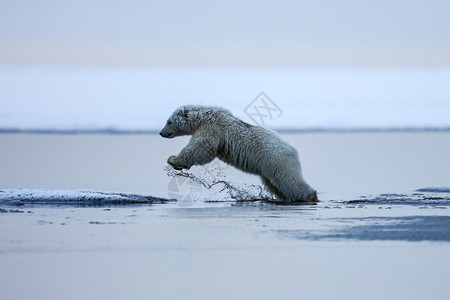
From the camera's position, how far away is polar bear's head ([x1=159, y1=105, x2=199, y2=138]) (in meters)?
13.1

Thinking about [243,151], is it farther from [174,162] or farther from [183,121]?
[183,121]

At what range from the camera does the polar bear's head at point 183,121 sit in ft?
43.1

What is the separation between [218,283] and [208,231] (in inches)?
95.2

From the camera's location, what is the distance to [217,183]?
13.5 m

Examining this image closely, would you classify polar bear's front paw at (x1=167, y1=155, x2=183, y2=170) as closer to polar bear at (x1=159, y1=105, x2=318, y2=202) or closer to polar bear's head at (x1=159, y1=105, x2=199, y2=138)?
polar bear at (x1=159, y1=105, x2=318, y2=202)

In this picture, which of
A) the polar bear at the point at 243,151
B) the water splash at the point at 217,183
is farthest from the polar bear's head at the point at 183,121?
the water splash at the point at 217,183

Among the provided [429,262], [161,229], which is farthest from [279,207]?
[429,262]

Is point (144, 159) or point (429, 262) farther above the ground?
point (144, 159)

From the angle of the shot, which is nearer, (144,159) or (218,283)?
(218,283)

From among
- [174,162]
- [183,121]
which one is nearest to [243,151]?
[174,162]

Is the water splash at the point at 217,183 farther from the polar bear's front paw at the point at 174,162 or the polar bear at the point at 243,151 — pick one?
the polar bear at the point at 243,151

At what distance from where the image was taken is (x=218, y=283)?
655cm

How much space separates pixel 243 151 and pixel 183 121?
3.89ft

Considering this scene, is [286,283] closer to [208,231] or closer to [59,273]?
[59,273]
